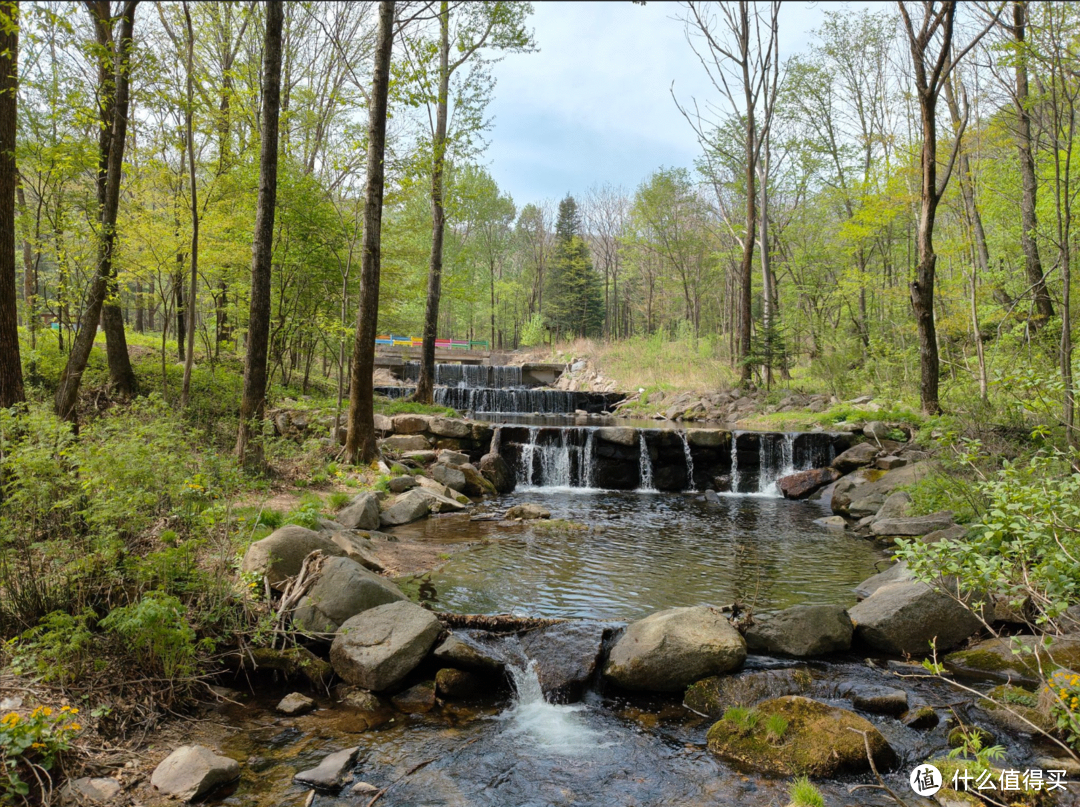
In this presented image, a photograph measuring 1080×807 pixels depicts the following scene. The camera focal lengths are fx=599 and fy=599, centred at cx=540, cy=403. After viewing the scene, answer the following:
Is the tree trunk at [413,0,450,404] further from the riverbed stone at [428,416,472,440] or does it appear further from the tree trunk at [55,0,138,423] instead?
the tree trunk at [55,0,138,423]

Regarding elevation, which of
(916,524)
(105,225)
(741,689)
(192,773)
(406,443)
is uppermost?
(105,225)

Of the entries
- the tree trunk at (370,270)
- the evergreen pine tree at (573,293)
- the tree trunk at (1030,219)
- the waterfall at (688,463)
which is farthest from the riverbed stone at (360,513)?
the evergreen pine tree at (573,293)

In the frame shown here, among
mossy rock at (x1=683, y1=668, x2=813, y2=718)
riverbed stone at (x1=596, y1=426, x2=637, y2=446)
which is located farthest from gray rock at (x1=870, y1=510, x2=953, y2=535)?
riverbed stone at (x1=596, y1=426, x2=637, y2=446)

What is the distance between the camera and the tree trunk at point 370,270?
881 centimetres

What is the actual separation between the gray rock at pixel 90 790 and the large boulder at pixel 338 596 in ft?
4.81

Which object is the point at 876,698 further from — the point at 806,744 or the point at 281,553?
the point at 281,553

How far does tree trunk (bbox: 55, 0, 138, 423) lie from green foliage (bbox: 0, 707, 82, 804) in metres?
4.89

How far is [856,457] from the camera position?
11.0 m

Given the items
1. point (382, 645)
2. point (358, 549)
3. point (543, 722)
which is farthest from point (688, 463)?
point (382, 645)

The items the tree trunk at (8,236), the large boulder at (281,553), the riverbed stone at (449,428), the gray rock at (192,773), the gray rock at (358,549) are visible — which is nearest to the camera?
the gray rock at (192,773)

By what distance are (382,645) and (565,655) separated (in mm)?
1308

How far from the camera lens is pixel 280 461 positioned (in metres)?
8.55

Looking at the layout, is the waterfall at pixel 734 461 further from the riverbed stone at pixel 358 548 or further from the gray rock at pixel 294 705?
the gray rock at pixel 294 705

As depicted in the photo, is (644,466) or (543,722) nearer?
(543,722)
